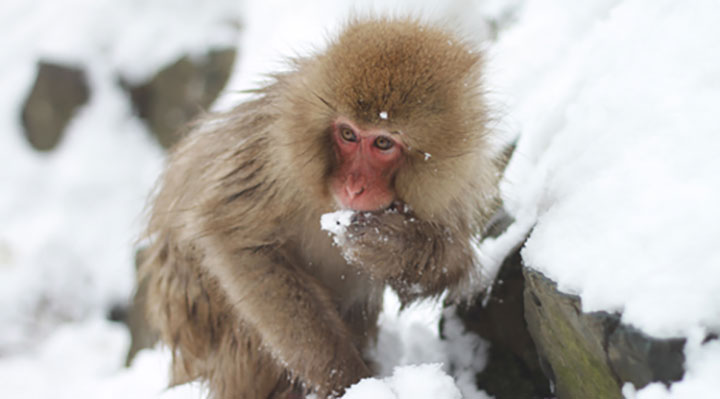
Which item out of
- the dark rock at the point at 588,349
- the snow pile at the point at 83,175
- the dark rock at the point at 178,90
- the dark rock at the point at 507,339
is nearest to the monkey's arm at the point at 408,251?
the dark rock at the point at 507,339

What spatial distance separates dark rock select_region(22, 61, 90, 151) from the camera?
6.93 m

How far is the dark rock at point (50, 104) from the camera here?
6.93 meters

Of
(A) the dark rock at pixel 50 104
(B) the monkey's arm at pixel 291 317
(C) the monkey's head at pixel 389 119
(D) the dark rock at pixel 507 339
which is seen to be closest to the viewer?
(C) the monkey's head at pixel 389 119

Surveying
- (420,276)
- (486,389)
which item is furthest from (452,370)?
(420,276)

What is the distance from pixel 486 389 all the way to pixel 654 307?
3.67 ft

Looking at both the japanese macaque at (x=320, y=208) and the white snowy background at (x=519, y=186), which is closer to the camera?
the white snowy background at (x=519, y=186)

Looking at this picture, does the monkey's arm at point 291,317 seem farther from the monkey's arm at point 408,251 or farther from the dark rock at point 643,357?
the dark rock at point 643,357

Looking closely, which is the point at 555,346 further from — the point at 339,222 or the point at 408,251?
the point at 339,222

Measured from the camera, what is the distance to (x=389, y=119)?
1785 mm

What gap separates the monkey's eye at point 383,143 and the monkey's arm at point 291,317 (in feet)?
1.85

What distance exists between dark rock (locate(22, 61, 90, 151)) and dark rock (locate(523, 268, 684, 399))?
6.31m

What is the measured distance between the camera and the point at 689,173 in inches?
51.7

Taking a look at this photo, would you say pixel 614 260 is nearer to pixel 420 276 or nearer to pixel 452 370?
pixel 420 276

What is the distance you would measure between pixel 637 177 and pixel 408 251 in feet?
2.44
